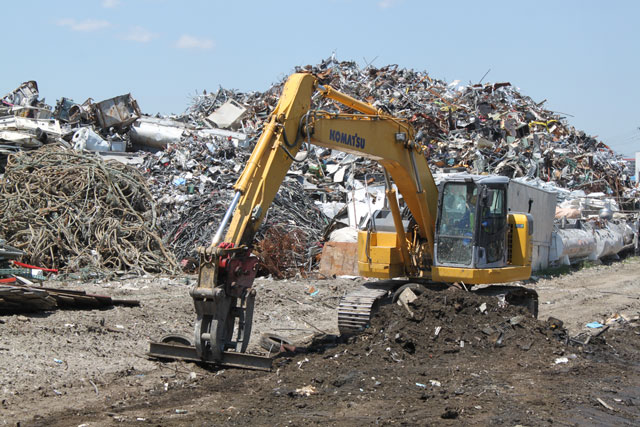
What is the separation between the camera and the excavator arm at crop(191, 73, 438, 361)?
268 inches

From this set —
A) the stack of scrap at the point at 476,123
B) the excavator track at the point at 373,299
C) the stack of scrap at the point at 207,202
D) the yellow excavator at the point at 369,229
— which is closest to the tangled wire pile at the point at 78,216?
the stack of scrap at the point at 207,202

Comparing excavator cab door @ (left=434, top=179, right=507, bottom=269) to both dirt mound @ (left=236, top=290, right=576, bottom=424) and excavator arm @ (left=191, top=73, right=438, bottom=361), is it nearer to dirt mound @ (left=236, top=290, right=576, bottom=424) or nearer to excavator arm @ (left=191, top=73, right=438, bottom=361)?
dirt mound @ (left=236, top=290, right=576, bottom=424)

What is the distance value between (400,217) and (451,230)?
789mm

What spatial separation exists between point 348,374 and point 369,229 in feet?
10.2

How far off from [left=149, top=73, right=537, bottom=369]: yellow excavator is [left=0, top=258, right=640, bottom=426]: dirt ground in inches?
15.5

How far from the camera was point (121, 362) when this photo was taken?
26.0 feet

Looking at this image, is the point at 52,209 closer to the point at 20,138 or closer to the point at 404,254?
the point at 20,138

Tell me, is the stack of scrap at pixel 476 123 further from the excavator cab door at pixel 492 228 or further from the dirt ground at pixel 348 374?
the dirt ground at pixel 348 374

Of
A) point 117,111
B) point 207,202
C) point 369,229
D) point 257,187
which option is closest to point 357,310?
point 369,229

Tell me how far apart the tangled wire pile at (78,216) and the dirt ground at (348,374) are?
3.74 meters

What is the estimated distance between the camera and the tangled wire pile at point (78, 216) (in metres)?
14.3

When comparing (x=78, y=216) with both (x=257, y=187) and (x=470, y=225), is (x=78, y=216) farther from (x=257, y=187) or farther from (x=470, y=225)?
(x=470, y=225)

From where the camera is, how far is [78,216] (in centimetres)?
1485

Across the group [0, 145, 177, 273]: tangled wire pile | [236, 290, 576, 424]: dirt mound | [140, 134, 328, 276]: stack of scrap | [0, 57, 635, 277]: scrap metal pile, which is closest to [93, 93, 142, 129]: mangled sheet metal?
[0, 57, 635, 277]: scrap metal pile
